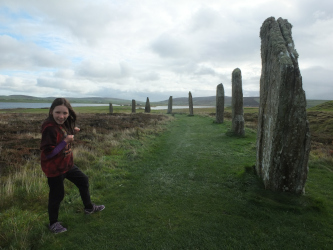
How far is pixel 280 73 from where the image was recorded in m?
4.98

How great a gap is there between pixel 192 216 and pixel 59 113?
353 cm

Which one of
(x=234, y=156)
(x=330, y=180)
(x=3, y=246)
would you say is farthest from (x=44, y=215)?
(x=330, y=180)

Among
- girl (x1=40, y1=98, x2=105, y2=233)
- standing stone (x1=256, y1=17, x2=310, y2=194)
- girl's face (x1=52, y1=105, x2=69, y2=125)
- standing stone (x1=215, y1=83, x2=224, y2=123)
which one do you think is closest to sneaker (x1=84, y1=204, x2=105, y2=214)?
girl (x1=40, y1=98, x2=105, y2=233)

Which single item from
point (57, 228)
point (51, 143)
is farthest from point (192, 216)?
point (51, 143)

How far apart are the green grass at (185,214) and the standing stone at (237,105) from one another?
636 centimetres

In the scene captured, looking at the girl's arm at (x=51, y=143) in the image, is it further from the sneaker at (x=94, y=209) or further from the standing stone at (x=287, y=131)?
the standing stone at (x=287, y=131)

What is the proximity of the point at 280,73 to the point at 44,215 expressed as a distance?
6.35 m

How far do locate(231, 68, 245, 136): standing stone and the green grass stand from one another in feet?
20.9

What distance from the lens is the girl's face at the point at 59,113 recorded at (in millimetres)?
4066

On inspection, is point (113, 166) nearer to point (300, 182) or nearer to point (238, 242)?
point (238, 242)

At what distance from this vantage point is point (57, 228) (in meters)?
3.95

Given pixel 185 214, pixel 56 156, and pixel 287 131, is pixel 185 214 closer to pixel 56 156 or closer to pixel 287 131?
pixel 56 156

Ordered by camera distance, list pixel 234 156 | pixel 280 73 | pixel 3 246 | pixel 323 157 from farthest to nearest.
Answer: pixel 234 156 → pixel 323 157 → pixel 280 73 → pixel 3 246

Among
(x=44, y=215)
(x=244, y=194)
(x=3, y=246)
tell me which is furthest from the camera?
(x=244, y=194)
